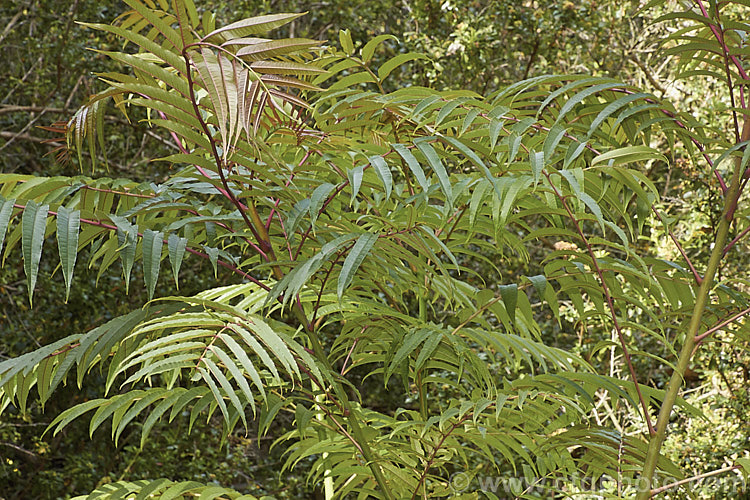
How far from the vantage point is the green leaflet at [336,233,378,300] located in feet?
2.37

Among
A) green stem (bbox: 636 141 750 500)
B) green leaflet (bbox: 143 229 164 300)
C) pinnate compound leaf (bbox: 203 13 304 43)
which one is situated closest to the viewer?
pinnate compound leaf (bbox: 203 13 304 43)

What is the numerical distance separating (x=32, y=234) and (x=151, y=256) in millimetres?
119

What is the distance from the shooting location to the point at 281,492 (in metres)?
3.10

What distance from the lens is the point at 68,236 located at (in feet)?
2.46

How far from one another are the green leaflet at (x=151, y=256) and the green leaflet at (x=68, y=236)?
2.7 inches

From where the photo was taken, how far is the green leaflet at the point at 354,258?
722 mm

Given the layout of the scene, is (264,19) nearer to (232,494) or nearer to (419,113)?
(419,113)

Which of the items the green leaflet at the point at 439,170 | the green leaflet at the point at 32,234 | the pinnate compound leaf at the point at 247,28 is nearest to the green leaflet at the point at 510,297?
the green leaflet at the point at 439,170

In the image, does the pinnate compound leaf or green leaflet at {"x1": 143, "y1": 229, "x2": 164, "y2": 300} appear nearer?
the pinnate compound leaf

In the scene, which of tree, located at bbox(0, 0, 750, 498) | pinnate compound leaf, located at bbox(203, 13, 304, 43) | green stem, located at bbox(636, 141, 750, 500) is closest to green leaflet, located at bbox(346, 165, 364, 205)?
tree, located at bbox(0, 0, 750, 498)

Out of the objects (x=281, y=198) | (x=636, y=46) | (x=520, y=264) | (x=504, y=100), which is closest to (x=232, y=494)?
(x=281, y=198)

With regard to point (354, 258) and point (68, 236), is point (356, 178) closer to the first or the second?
point (354, 258)

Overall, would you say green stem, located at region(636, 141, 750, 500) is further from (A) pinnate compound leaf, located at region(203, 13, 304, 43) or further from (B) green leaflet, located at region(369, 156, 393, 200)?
(A) pinnate compound leaf, located at region(203, 13, 304, 43)

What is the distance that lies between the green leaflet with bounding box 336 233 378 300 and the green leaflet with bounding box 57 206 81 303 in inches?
10.2
